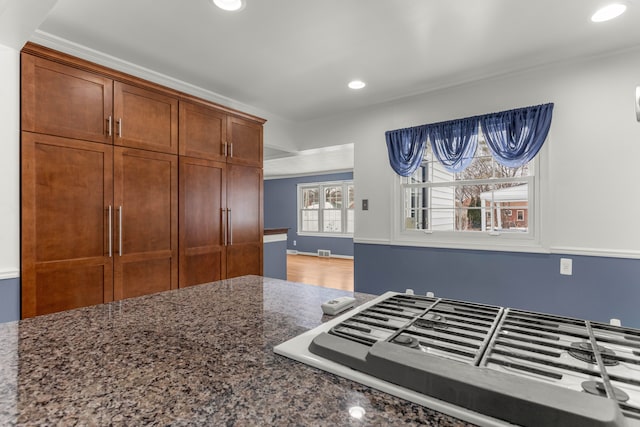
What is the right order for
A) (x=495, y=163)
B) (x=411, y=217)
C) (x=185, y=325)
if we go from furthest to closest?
1. (x=411, y=217)
2. (x=495, y=163)
3. (x=185, y=325)

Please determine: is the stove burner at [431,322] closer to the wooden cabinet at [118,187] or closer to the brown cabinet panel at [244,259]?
the wooden cabinet at [118,187]

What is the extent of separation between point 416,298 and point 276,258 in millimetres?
3239

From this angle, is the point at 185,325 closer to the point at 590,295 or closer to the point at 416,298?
the point at 416,298

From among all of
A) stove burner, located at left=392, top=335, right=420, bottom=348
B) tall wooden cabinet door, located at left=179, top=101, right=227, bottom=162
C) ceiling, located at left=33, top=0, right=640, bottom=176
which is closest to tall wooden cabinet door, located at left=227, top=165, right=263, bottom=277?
tall wooden cabinet door, located at left=179, top=101, right=227, bottom=162

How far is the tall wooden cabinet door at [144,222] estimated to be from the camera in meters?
2.38

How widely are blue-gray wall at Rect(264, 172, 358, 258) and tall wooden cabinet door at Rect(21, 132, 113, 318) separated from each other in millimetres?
5984

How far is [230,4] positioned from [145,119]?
1.14 m

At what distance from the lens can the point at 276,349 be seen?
0.74m

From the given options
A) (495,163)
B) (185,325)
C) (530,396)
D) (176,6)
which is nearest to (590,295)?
(495,163)

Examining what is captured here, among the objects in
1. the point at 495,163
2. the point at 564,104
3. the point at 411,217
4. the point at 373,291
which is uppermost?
the point at 564,104

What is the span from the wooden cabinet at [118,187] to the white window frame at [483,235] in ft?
5.30

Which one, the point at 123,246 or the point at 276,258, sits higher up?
the point at 123,246

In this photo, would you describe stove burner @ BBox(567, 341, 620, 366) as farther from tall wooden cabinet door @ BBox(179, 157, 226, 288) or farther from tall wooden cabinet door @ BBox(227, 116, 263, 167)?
tall wooden cabinet door @ BBox(227, 116, 263, 167)

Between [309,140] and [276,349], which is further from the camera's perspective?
[309,140]
